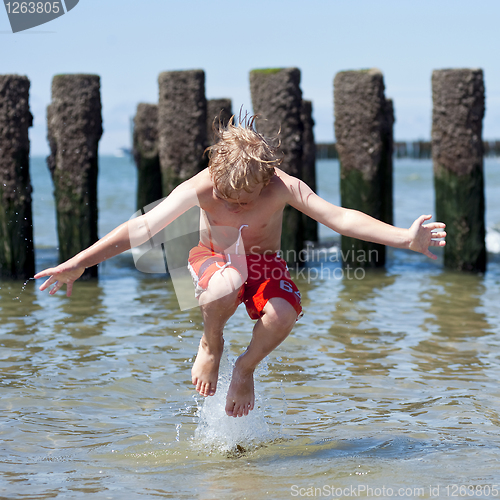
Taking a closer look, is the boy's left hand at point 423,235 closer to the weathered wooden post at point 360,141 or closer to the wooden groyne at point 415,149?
the weathered wooden post at point 360,141

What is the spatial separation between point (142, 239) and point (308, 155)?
29.8ft

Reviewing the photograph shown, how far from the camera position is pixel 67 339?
642 cm

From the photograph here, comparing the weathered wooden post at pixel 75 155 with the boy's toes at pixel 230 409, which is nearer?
the boy's toes at pixel 230 409

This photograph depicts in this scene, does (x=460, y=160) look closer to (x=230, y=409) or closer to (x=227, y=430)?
(x=227, y=430)

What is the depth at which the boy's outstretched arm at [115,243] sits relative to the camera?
141 inches

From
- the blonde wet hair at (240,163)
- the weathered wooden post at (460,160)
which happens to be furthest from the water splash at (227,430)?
the weathered wooden post at (460,160)

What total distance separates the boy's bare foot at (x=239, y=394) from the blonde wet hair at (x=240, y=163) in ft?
3.21

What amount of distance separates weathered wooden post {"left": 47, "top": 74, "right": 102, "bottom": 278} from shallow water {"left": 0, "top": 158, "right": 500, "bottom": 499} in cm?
124

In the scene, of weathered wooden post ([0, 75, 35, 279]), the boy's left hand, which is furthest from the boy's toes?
weathered wooden post ([0, 75, 35, 279])

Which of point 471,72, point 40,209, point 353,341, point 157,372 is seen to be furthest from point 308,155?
point 40,209

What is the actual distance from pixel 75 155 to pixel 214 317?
5739 mm

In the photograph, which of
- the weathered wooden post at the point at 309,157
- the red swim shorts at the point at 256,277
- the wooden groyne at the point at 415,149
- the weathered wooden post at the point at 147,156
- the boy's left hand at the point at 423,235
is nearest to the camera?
the boy's left hand at the point at 423,235

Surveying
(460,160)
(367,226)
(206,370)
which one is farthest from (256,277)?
(460,160)

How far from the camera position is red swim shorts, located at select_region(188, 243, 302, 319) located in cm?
385
